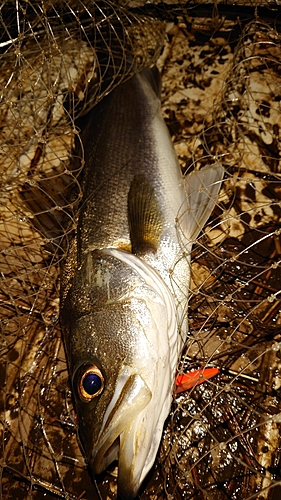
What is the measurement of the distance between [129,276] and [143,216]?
1.39 feet

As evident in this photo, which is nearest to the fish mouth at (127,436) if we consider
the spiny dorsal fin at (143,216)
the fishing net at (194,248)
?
the fishing net at (194,248)

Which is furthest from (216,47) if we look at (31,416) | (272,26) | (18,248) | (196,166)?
(31,416)

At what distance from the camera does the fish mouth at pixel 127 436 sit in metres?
2.12

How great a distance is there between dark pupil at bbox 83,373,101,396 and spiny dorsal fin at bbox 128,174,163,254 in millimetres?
739

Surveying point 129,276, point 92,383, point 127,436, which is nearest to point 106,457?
point 127,436

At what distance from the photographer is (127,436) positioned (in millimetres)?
2119

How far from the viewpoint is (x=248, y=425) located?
8.25 feet

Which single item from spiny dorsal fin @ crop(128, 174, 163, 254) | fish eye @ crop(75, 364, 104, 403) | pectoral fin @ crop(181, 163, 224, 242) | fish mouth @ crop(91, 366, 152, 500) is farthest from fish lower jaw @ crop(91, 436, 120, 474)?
pectoral fin @ crop(181, 163, 224, 242)

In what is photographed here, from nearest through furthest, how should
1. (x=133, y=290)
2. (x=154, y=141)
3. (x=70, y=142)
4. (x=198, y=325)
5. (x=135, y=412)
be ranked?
(x=135, y=412) → (x=133, y=290) → (x=198, y=325) → (x=154, y=141) → (x=70, y=142)

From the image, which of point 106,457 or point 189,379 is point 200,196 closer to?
point 189,379

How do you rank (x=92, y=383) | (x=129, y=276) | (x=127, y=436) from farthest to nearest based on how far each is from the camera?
(x=129, y=276)
(x=92, y=383)
(x=127, y=436)

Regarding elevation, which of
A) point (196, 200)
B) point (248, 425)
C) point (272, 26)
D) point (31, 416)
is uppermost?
point (272, 26)

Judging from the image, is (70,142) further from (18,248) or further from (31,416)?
(31,416)

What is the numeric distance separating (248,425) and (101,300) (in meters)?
1.06
